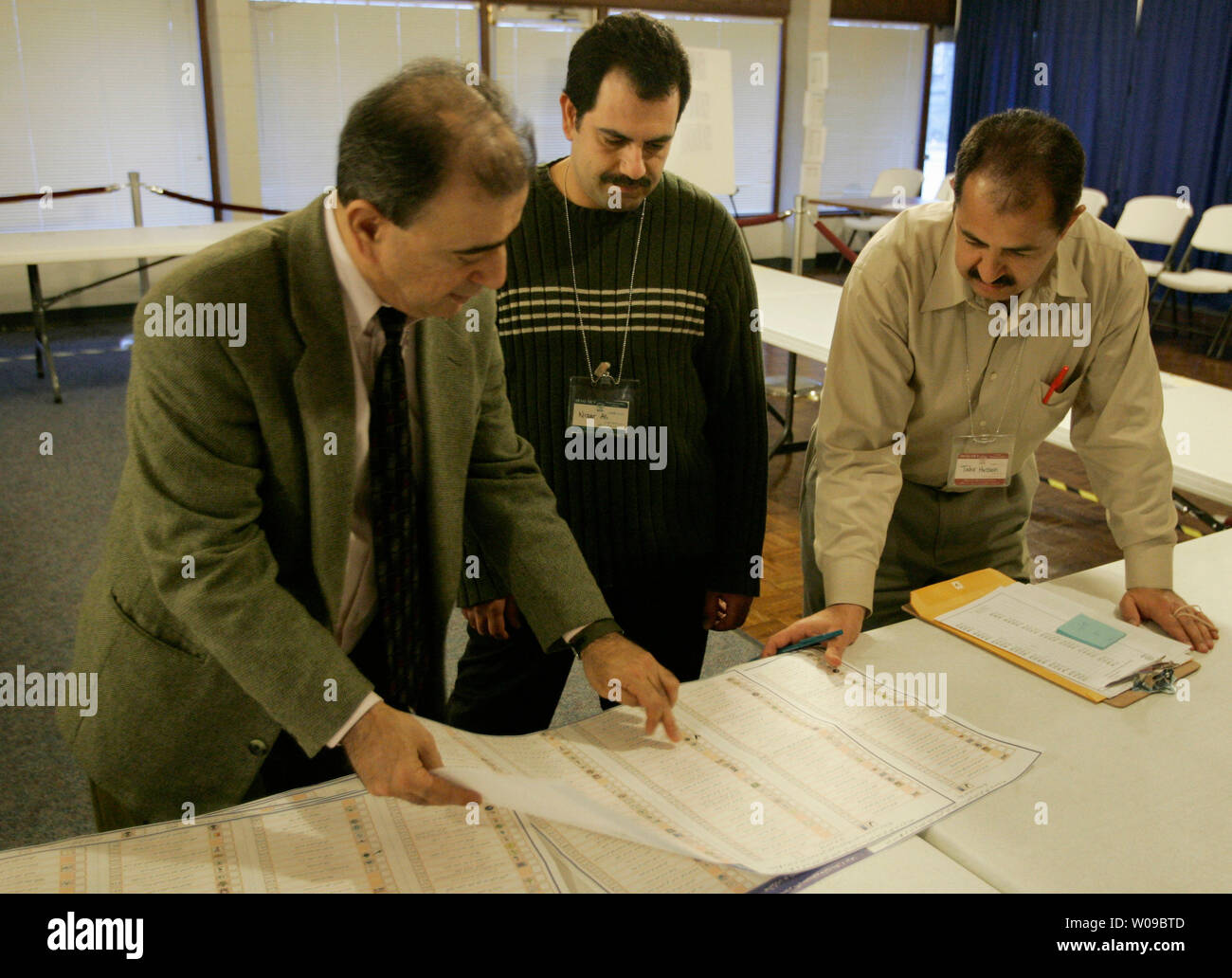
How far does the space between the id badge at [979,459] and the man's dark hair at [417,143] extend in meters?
1.01

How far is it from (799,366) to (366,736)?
6.11 m

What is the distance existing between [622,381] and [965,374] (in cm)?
56

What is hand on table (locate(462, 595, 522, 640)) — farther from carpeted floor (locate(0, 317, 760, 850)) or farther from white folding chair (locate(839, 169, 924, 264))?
white folding chair (locate(839, 169, 924, 264))

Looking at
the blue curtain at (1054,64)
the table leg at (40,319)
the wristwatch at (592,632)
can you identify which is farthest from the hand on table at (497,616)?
the blue curtain at (1054,64)

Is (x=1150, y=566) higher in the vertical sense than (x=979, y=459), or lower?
lower

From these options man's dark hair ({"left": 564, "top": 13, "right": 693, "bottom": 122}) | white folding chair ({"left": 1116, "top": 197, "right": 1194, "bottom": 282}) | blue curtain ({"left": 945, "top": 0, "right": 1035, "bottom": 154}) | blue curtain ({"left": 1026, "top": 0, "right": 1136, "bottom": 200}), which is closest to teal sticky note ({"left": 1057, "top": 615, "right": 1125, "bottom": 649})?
man's dark hair ({"left": 564, "top": 13, "right": 693, "bottom": 122})

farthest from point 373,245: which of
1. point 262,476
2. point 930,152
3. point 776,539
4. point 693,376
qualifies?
point 930,152

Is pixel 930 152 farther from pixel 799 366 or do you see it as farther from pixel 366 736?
pixel 366 736

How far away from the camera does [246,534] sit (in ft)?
3.48

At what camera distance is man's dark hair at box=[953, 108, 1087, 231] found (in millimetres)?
1377

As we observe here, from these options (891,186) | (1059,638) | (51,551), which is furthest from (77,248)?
(891,186)

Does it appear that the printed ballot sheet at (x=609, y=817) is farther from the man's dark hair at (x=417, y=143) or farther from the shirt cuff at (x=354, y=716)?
the man's dark hair at (x=417, y=143)

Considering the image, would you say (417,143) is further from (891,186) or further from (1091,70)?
(891,186)

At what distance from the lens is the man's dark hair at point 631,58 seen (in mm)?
1555
